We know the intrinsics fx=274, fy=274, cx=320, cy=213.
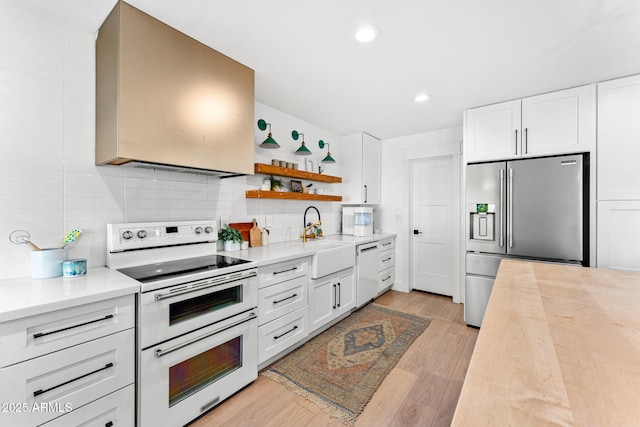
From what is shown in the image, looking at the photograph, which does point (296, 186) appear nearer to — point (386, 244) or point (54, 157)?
point (386, 244)

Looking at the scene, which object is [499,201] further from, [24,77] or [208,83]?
[24,77]

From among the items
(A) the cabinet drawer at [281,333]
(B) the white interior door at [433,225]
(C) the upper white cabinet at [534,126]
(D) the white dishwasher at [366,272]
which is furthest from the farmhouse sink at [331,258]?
(C) the upper white cabinet at [534,126]

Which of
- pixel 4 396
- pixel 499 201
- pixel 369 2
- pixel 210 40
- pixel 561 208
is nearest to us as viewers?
pixel 4 396

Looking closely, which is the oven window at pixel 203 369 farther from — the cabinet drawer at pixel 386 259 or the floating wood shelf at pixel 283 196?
the cabinet drawer at pixel 386 259

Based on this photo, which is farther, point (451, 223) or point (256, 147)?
point (451, 223)

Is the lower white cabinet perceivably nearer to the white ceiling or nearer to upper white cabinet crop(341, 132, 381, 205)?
the white ceiling

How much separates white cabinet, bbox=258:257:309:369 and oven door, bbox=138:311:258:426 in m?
0.12

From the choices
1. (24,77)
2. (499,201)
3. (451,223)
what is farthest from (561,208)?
(24,77)

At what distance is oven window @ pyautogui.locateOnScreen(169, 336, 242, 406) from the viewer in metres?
1.62

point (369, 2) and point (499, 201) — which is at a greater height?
point (369, 2)

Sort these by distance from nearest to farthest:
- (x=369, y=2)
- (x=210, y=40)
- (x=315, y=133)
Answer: (x=369, y=2), (x=210, y=40), (x=315, y=133)

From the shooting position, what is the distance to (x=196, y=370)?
5.65 ft

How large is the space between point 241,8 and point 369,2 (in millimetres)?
732

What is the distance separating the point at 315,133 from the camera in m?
3.76
